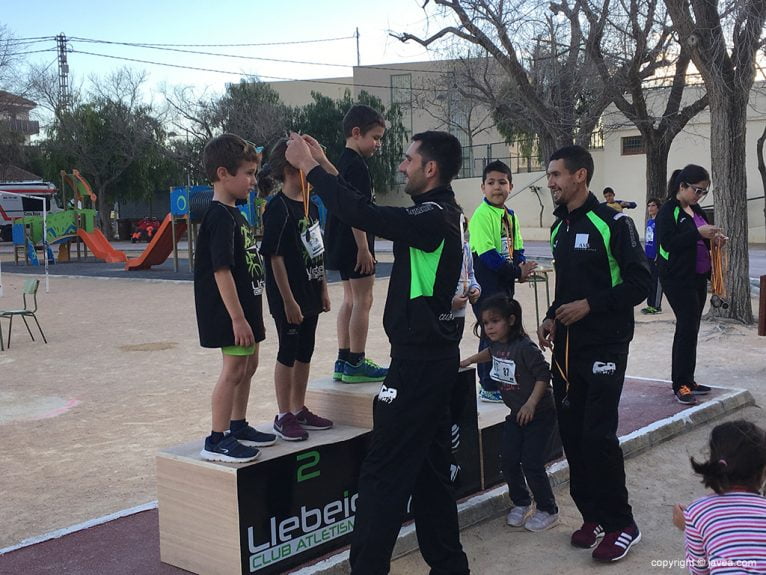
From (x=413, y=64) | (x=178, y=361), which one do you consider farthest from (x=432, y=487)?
(x=413, y=64)

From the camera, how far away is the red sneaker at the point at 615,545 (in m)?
4.06

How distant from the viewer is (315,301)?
4395mm

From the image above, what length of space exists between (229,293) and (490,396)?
2696 mm

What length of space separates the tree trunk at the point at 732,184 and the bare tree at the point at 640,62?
6078 mm

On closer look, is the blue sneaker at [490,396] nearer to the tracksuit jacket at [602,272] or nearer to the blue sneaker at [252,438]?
the tracksuit jacket at [602,272]

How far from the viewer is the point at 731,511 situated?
2.49 metres

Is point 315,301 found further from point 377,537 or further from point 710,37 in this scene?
point 710,37

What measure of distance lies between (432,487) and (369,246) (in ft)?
5.27

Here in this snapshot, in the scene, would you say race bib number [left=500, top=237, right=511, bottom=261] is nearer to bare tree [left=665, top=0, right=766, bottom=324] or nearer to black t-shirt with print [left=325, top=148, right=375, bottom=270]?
black t-shirt with print [left=325, top=148, right=375, bottom=270]

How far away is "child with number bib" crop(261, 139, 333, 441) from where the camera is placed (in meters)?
4.24

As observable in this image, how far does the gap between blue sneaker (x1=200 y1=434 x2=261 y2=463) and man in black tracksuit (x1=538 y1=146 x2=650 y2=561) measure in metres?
1.63

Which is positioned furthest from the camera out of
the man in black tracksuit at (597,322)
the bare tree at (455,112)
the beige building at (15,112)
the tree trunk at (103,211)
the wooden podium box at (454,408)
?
the tree trunk at (103,211)

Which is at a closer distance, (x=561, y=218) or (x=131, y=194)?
(x=561, y=218)

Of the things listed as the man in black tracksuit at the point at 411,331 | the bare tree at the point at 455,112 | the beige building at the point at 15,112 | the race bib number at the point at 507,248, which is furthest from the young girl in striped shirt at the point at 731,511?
the beige building at the point at 15,112
